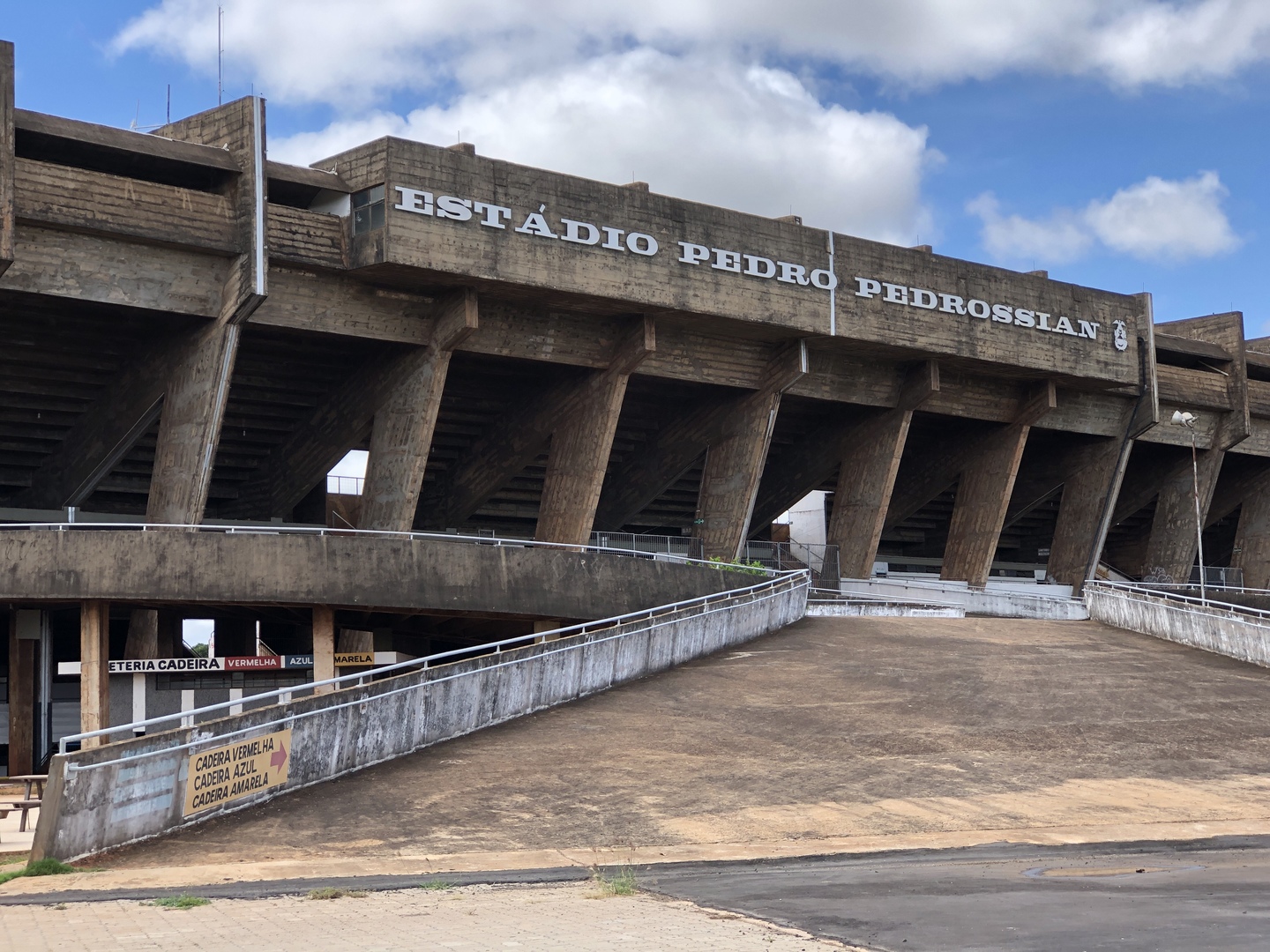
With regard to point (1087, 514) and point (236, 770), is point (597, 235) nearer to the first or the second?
point (236, 770)

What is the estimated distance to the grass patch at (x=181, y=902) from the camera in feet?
36.8

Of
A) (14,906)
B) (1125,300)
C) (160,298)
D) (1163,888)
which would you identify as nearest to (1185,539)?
(1125,300)

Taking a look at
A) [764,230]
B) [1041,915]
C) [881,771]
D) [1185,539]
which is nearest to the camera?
[1041,915]

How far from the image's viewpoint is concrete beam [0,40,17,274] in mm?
29938

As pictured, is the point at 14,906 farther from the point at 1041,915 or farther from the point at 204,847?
the point at 1041,915

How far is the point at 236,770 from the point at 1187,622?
80.3 ft

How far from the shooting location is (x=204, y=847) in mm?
15180

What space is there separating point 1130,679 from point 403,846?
1724 centimetres

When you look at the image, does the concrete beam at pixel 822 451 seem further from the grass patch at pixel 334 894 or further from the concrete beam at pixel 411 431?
the grass patch at pixel 334 894

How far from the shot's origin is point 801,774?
1902cm

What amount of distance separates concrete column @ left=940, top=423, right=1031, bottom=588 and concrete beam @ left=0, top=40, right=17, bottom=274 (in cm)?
3666

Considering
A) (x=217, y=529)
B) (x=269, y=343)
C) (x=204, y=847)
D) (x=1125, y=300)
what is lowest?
(x=204, y=847)

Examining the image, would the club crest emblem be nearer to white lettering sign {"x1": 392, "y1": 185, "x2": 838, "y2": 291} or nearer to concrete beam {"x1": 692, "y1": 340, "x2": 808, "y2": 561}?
white lettering sign {"x1": 392, "y1": 185, "x2": 838, "y2": 291}

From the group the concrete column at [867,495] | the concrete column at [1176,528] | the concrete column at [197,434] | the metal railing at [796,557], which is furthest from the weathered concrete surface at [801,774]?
the concrete column at [1176,528]
